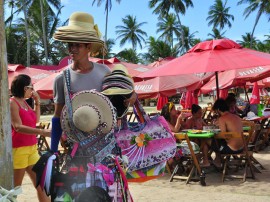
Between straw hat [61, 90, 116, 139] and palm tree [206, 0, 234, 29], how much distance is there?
6354cm

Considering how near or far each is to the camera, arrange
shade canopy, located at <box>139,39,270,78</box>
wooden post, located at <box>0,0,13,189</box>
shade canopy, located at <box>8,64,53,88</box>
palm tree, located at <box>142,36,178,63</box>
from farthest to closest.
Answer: palm tree, located at <box>142,36,178,63</box>, shade canopy, located at <box>8,64,53,88</box>, shade canopy, located at <box>139,39,270,78</box>, wooden post, located at <box>0,0,13,189</box>

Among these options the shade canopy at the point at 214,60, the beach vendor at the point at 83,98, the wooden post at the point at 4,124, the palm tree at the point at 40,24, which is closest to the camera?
the beach vendor at the point at 83,98

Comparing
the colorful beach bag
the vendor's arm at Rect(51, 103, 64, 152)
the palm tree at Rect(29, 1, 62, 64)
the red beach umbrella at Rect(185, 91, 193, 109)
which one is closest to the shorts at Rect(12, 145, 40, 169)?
the vendor's arm at Rect(51, 103, 64, 152)

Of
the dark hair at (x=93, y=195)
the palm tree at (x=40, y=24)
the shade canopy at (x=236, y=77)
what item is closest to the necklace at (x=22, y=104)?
the dark hair at (x=93, y=195)

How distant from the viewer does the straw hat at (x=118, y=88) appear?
2.52 m

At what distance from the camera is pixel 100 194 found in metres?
2.31

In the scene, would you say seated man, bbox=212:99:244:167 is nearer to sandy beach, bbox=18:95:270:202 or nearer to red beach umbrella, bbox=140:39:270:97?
sandy beach, bbox=18:95:270:202

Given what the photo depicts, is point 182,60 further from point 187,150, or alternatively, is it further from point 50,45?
point 50,45

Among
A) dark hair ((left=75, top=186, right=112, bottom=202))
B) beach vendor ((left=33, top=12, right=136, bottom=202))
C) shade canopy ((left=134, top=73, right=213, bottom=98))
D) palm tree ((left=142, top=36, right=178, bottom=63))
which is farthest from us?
palm tree ((left=142, top=36, right=178, bottom=63))

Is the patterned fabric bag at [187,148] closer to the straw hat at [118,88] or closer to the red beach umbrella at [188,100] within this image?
the straw hat at [118,88]

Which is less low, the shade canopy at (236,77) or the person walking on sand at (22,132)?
the shade canopy at (236,77)

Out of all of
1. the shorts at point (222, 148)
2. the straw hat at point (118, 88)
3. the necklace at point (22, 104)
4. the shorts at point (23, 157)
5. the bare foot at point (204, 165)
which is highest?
the straw hat at point (118, 88)

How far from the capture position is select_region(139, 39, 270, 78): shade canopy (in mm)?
6267

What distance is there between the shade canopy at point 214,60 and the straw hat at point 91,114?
3974 millimetres
